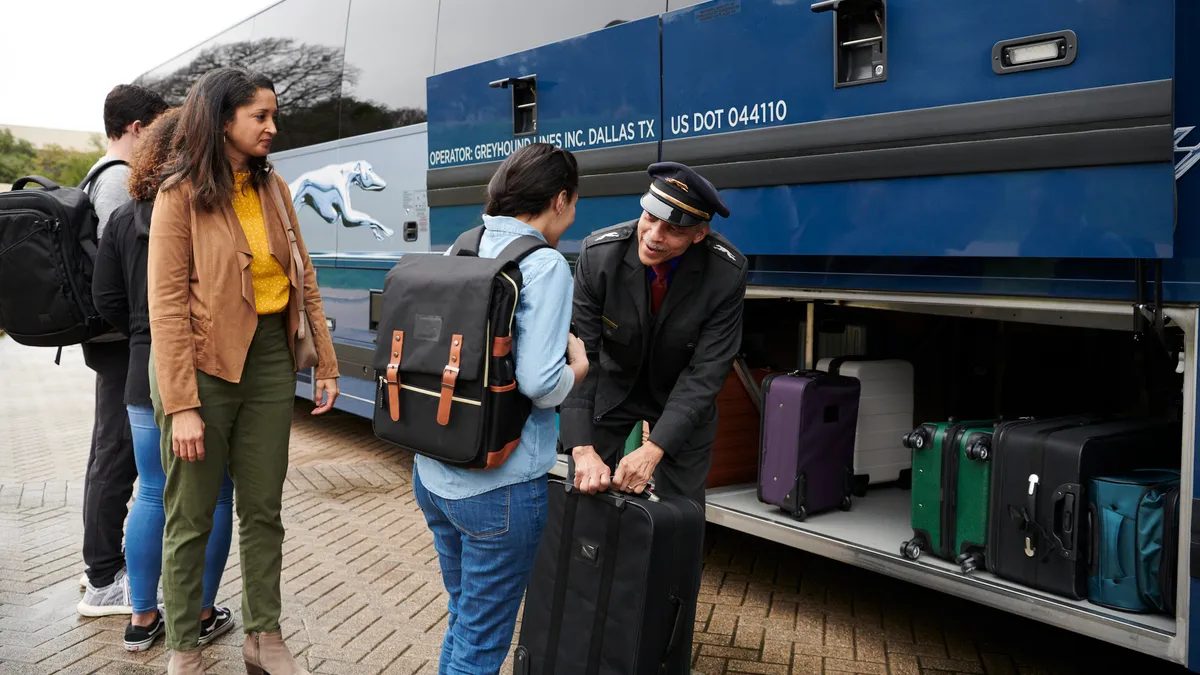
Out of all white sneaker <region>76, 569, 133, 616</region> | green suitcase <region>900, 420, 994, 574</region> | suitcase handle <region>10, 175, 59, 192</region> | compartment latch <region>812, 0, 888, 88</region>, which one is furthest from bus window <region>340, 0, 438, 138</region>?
green suitcase <region>900, 420, 994, 574</region>

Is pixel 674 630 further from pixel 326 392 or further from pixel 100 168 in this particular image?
pixel 100 168

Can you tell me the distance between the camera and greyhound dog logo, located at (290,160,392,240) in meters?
7.06

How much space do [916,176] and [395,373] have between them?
1779 mm

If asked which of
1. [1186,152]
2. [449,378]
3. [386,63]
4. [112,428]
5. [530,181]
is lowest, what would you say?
[112,428]

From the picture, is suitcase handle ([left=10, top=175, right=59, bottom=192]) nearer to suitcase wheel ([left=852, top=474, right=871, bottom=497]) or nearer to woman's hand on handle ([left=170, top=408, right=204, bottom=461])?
woman's hand on handle ([left=170, top=408, right=204, bottom=461])

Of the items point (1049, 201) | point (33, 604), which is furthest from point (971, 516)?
point (33, 604)

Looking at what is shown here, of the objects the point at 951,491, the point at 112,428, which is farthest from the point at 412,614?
the point at 951,491

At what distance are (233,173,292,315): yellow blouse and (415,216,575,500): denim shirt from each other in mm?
993

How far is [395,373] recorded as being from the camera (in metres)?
2.41

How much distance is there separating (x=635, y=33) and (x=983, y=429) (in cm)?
205

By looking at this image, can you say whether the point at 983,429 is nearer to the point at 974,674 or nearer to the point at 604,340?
the point at 974,674

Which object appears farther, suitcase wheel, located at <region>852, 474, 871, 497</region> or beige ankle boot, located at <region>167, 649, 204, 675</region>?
suitcase wheel, located at <region>852, 474, 871, 497</region>

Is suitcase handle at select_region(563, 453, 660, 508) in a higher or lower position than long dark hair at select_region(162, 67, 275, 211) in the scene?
lower

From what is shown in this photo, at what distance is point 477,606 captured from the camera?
238 centimetres
